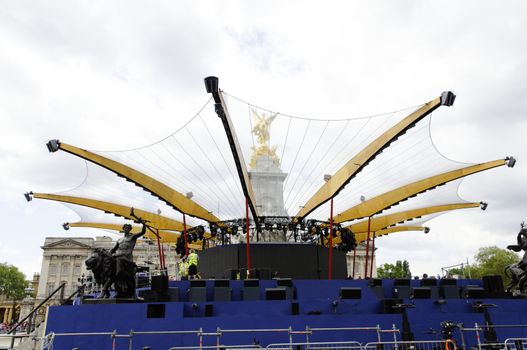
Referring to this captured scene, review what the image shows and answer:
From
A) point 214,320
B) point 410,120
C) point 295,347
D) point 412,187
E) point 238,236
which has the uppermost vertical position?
point 410,120

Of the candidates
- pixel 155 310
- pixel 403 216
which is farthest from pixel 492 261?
pixel 155 310

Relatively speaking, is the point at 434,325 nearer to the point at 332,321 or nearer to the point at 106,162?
the point at 332,321

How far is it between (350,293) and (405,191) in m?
10.9

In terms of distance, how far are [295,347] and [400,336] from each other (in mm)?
3923

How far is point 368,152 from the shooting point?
62.2ft

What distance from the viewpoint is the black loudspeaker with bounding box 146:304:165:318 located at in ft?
44.9

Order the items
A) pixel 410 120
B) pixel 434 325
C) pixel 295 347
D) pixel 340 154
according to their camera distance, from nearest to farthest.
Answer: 1. pixel 295 347
2. pixel 434 325
3. pixel 410 120
4. pixel 340 154

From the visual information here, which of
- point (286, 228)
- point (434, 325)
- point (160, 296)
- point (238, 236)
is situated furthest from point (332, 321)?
point (238, 236)

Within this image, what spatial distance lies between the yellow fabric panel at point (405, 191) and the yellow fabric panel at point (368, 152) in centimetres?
457

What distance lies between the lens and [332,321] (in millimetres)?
13859

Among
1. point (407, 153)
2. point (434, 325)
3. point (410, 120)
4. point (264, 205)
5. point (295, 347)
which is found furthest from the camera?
point (264, 205)

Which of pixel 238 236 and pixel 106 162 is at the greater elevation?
pixel 106 162

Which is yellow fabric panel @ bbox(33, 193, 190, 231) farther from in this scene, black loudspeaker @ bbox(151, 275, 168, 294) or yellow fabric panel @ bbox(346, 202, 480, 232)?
yellow fabric panel @ bbox(346, 202, 480, 232)

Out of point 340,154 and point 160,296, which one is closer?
point 160,296
